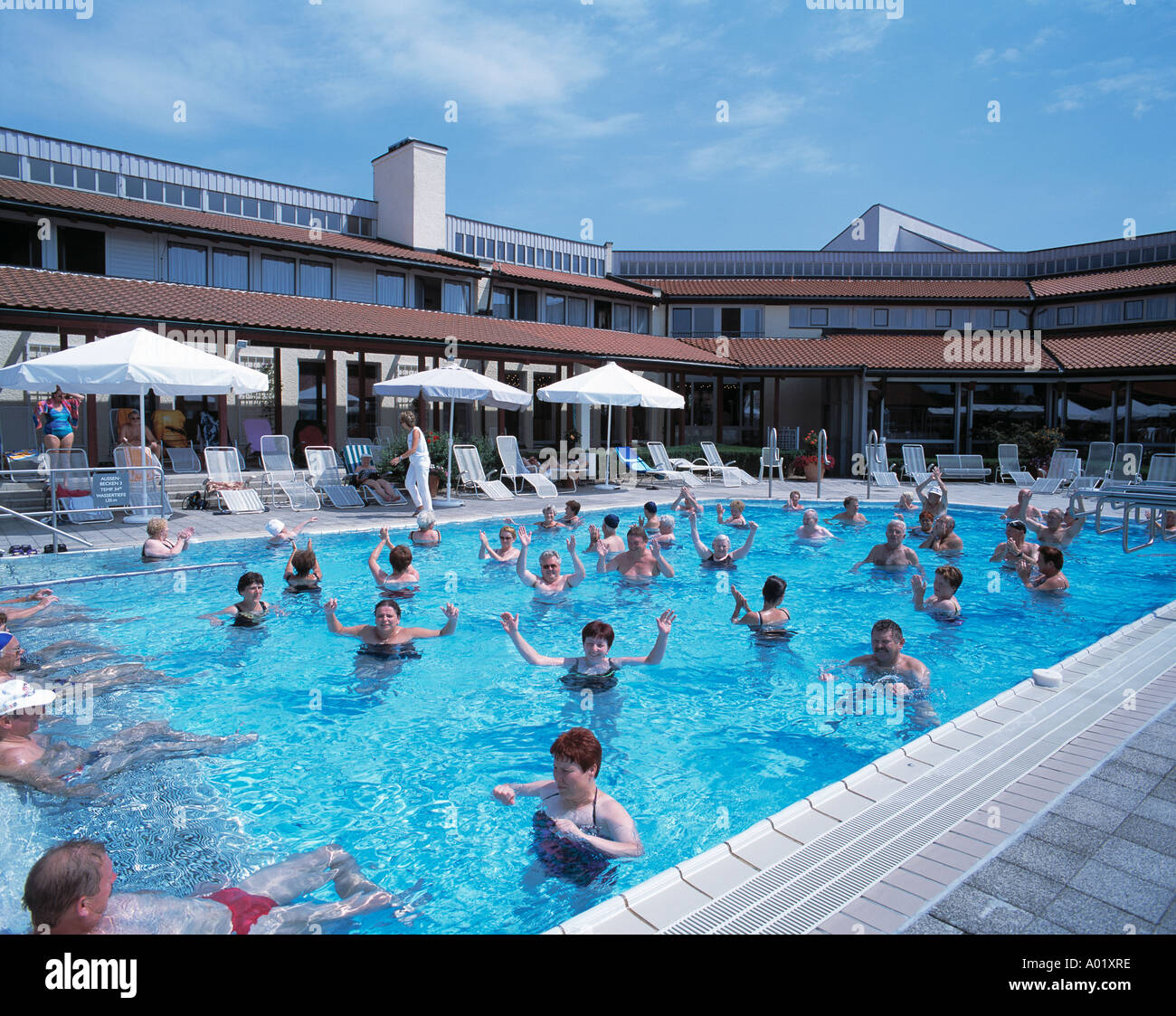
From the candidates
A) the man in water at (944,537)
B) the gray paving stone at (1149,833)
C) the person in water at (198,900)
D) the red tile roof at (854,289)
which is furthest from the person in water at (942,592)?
the red tile roof at (854,289)

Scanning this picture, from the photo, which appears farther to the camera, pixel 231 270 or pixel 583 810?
pixel 231 270

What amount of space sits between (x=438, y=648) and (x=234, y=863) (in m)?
3.46

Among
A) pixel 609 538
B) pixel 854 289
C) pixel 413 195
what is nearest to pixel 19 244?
pixel 413 195

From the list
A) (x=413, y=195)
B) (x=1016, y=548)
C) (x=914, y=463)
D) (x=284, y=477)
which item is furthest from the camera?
(x=413, y=195)

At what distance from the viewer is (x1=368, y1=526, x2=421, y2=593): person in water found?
27.4ft

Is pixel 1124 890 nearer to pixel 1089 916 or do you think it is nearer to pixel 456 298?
pixel 1089 916

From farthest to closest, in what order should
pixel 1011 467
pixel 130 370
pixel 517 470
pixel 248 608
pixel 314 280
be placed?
pixel 314 280 < pixel 1011 467 < pixel 517 470 < pixel 130 370 < pixel 248 608

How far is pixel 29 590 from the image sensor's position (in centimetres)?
812

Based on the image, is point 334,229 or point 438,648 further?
point 334,229

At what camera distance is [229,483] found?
13.8m

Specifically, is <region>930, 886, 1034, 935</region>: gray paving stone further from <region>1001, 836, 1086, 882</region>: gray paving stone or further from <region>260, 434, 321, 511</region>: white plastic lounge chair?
<region>260, 434, 321, 511</region>: white plastic lounge chair

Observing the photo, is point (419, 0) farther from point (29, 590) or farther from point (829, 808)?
point (829, 808)

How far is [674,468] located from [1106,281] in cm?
1872
